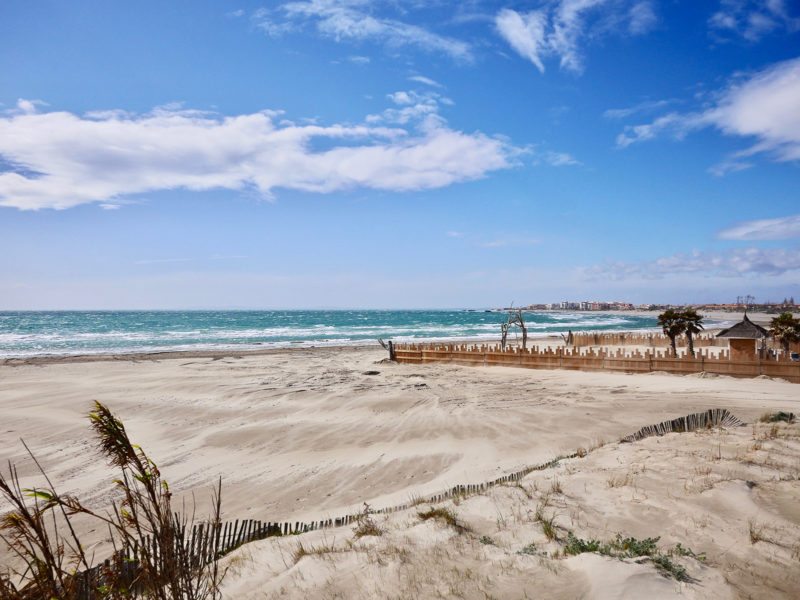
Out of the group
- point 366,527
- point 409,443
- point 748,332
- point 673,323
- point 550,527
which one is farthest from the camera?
point 673,323

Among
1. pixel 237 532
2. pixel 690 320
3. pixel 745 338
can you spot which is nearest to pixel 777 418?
pixel 237 532

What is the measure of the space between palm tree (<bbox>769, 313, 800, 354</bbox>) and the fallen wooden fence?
2.54 feet

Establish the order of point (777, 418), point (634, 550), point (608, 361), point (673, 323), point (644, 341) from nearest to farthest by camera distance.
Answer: point (634, 550) → point (777, 418) → point (608, 361) → point (673, 323) → point (644, 341)

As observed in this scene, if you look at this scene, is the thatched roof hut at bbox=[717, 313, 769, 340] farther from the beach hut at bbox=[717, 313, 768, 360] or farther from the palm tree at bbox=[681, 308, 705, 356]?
the palm tree at bbox=[681, 308, 705, 356]

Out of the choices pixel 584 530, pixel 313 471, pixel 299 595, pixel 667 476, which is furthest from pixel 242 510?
pixel 667 476

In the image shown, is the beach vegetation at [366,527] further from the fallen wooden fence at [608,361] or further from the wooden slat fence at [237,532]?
the fallen wooden fence at [608,361]

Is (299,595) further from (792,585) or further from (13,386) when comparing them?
(13,386)

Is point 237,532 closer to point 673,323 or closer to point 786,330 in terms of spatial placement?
point 786,330

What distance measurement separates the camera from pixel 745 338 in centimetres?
1920

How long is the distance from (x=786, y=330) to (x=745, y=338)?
57.8 inches

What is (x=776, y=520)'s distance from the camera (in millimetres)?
5117

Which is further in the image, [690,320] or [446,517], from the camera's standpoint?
[690,320]

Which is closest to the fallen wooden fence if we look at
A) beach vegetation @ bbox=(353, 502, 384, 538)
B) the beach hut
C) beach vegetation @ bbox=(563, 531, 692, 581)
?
the beach hut

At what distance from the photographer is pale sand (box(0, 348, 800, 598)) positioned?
16.7 feet
